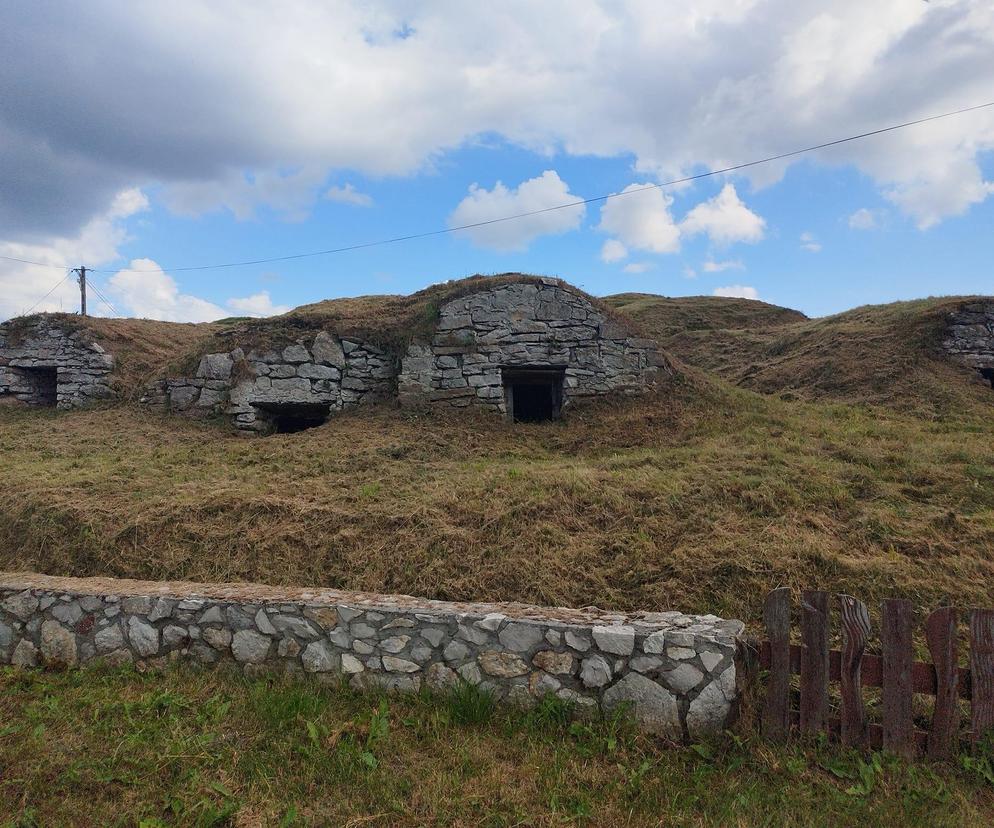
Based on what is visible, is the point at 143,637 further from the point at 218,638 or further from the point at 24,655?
the point at 24,655

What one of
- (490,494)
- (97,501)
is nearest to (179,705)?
(490,494)

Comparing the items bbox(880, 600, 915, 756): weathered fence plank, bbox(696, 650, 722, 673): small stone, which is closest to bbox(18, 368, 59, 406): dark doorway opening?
bbox(696, 650, 722, 673): small stone

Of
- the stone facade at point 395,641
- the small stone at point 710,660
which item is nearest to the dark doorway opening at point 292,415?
the stone facade at point 395,641

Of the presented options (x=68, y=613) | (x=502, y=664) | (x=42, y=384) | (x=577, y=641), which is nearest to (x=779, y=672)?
(x=577, y=641)

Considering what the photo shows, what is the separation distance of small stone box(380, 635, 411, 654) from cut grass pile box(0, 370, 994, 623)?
1.26 metres

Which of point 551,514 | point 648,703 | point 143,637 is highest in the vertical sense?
point 551,514

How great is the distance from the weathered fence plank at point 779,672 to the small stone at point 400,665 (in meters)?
2.38

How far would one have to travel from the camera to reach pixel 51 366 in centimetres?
1452

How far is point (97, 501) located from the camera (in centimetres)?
743

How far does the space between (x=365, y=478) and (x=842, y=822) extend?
6.68 meters

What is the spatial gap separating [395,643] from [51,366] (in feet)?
48.4

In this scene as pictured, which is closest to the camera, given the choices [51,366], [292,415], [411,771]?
[411,771]

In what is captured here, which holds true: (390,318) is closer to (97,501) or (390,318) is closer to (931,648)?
(97,501)

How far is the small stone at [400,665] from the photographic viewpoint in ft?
14.1
